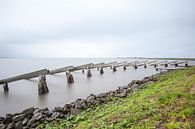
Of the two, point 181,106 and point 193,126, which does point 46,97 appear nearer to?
point 181,106

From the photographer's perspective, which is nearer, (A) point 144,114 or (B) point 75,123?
(A) point 144,114

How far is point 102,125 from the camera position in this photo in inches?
314

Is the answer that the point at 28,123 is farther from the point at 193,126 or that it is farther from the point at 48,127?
the point at 193,126

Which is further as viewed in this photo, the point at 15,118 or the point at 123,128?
the point at 15,118

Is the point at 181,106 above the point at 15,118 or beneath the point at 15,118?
above

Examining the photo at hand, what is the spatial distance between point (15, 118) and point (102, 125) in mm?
5740

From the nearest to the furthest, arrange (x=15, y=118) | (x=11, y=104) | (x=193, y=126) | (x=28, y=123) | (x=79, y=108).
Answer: (x=193, y=126) < (x=28, y=123) < (x=15, y=118) < (x=79, y=108) < (x=11, y=104)

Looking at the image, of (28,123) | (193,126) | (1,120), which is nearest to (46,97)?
(1,120)

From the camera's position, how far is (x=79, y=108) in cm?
1292

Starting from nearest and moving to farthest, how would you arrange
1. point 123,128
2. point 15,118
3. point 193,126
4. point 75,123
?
1. point 193,126
2. point 123,128
3. point 75,123
4. point 15,118

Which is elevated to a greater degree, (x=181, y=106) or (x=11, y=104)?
(x=181, y=106)

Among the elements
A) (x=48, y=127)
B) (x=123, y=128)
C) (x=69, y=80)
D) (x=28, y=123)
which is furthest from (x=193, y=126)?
(x=69, y=80)

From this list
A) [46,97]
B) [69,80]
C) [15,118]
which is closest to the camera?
[15,118]

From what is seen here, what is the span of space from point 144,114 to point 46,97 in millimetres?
14296
